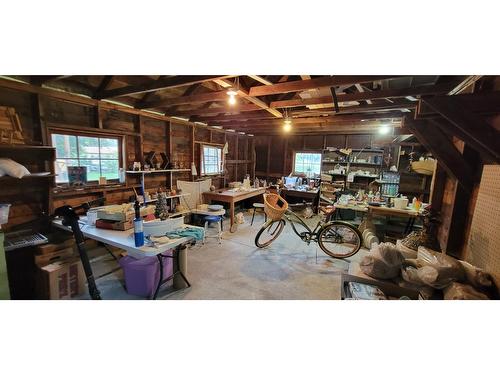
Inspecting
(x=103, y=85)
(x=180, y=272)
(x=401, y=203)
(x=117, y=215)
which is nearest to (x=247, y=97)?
(x=103, y=85)

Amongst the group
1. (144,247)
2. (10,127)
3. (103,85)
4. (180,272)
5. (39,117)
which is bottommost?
(180,272)

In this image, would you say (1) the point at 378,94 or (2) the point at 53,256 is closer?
(2) the point at 53,256

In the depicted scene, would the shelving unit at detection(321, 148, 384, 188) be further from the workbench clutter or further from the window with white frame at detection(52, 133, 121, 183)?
the window with white frame at detection(52, 133, 121, 183)

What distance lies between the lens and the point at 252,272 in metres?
2.88

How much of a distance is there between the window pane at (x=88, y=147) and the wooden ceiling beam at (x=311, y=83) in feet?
8.14

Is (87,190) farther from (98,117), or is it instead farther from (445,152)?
(445,152)

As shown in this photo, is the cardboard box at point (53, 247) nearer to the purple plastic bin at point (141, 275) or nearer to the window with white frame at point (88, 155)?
the purple plastic bin at point (141, 275)

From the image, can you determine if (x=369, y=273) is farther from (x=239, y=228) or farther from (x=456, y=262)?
(x=239, y=228)

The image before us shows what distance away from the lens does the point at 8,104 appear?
7.77 ft

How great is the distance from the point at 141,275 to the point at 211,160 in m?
3.87

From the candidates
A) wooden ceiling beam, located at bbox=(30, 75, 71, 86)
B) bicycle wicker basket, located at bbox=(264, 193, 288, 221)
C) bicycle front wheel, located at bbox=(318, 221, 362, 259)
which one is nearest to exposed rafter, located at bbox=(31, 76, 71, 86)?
wooden ceiling beam, located at bbox=(30, 75, 71, 86)

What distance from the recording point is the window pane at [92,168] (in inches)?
124

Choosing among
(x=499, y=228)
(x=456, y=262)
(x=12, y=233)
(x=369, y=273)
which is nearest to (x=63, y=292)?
(x=12, y=233)

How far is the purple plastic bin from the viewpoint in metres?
2.30
